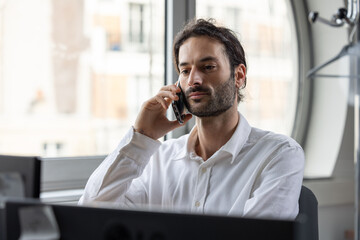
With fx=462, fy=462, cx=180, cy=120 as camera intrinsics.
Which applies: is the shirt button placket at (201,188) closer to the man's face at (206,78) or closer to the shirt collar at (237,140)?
the shirt collar at (237,140)

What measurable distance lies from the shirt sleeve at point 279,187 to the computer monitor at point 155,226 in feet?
2.72

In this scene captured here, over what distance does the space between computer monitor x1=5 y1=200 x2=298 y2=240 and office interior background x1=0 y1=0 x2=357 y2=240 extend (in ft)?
5.17

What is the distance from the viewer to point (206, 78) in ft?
5.76

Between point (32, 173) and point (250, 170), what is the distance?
3.02 feet

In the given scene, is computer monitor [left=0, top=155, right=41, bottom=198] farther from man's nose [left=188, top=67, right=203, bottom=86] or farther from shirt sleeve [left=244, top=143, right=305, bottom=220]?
man's nose [left=188, top=67, right=203, bottom=86]

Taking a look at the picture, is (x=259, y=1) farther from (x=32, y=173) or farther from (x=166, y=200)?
(x=32, y=173)

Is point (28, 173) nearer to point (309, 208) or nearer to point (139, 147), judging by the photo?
point (139, 147)

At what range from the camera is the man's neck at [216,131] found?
1797 millimetres

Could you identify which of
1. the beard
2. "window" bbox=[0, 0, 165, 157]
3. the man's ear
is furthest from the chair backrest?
"window" bbox=[0, 0, 165, 157]

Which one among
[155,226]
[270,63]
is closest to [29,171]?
[155,226]

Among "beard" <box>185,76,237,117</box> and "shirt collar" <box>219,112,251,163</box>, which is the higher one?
"beard" <box>185,76,237,117</box>

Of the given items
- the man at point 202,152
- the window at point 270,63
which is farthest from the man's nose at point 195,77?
the window at point 270,63

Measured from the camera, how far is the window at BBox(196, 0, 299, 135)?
3049 mm

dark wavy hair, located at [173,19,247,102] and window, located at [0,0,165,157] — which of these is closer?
dark wavy hair, located at [173,19,247,102]
